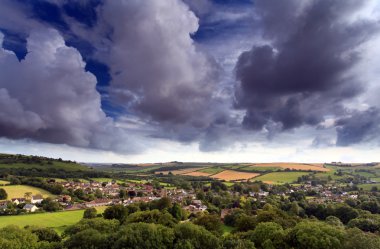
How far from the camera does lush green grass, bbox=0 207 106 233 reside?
238ft

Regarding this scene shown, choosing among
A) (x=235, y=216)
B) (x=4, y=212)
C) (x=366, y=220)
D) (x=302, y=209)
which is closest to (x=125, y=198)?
(x=4, y=212)

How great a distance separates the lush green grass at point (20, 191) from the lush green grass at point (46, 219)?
33.2 meters

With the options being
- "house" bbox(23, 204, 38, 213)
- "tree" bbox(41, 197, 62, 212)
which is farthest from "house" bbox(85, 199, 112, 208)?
"house" bbox(23, 204, 38, 213)

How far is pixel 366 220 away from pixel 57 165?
180604 mm

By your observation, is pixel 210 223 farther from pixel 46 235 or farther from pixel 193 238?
pixel 46 235

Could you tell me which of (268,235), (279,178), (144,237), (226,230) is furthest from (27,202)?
(279,178)

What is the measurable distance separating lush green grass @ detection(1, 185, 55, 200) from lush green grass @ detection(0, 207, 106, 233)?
33.2m

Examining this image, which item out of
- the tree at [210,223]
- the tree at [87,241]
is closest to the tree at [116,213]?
the tree at [210,223]

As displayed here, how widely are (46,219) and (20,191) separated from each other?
47.2 metres

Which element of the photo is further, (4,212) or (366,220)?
(4,212)

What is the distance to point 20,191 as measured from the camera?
384ft

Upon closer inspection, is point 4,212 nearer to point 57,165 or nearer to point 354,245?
point 354,245

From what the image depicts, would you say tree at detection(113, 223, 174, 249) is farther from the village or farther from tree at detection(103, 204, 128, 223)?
the village

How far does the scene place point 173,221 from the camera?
2662 inches
